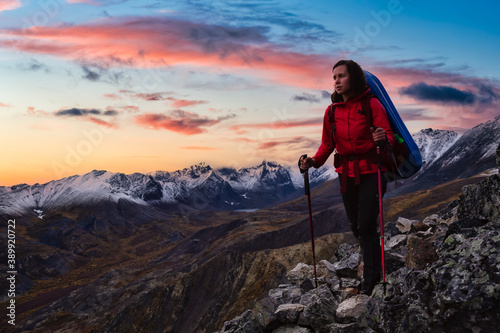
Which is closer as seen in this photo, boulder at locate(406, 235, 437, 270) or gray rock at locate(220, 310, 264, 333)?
boulder at locate(406, 235, 437, 270)

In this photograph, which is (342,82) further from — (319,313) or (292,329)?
(292,329)

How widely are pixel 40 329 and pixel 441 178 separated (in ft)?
407

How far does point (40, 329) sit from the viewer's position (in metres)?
56.5

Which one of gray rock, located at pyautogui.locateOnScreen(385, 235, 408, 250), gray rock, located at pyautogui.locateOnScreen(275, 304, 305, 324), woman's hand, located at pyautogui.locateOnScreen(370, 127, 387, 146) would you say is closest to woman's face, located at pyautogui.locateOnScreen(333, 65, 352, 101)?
woman's hand, located at pyautogui.locateOnScreen(370, 127, 387, 146)

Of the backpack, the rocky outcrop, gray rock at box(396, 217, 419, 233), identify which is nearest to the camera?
the rocky outcrop

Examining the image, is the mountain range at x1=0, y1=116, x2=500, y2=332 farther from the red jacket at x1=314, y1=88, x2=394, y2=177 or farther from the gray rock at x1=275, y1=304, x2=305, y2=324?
the red jacket at x1=314, y1=88, x2=394, y2=177

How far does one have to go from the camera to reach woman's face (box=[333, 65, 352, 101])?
21.6 feet

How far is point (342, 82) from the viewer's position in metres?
6.62

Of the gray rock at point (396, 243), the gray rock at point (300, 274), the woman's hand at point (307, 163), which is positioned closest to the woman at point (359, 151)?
the woman's hand at point (307, 163)

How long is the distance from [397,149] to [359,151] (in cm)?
61

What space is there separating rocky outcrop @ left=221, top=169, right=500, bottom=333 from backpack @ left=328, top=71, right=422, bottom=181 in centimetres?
125

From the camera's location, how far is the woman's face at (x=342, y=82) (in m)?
6.60

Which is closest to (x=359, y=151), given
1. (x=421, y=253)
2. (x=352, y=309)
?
(x=421, y=253)

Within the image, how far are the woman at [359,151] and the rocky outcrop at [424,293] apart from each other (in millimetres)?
679
